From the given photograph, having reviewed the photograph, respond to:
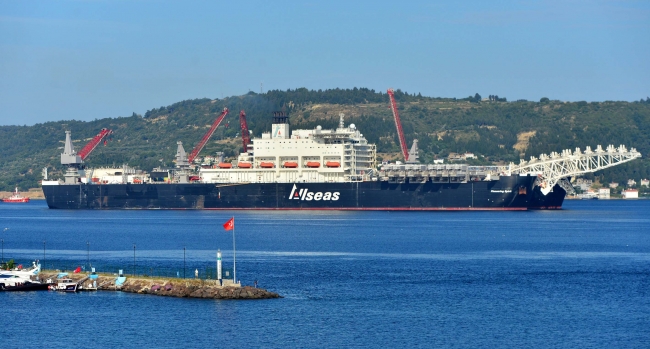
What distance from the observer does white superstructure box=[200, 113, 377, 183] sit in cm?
10331

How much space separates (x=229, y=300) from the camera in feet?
134

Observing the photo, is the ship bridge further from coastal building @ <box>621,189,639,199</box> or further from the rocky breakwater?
coastal building @ <box>621,189,639,199</box>

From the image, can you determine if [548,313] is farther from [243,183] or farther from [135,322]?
[243,183]

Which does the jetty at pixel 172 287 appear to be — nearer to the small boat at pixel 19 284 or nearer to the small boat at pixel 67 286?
the small boat at pixel 67 286

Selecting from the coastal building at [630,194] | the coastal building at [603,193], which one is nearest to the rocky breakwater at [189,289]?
the coastal building at [603,193]

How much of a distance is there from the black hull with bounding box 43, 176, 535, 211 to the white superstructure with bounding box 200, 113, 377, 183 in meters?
2.54

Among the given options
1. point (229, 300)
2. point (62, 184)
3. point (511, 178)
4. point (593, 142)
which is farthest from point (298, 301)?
point (593, 142)

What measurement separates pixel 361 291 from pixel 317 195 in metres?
57.6

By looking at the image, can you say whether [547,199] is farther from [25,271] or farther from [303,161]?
[25,271]

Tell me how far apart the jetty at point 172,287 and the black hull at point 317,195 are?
5453 centimetres

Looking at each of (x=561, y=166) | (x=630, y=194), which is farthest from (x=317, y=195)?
(x=630, y=194)

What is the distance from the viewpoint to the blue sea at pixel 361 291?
34.4 metres

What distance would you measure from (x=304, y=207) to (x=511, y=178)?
857 inches

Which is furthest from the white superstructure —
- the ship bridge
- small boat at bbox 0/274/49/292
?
small boat at bbox 0/274/49/292
